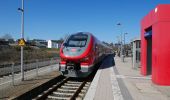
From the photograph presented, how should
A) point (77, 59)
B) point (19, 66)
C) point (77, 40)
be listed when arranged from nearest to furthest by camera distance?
point (77, 59)
point (77, 40)
point (19, 66)

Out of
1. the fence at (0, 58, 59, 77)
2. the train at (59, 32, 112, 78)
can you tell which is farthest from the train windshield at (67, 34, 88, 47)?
the fence at (0, 58, 59, 77)

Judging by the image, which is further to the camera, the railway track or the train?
the train

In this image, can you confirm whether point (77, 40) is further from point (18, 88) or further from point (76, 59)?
point (18, 88)

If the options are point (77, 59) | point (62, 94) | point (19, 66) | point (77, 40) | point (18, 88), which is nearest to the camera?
point (62, 94)

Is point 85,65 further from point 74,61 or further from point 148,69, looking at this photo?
point 148,69

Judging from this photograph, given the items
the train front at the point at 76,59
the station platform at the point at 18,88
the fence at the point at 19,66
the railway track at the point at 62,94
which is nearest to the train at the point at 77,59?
the train front at the point at 76,59

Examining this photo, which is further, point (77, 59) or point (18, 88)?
point (77, 59)

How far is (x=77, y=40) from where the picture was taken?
63.2 feet

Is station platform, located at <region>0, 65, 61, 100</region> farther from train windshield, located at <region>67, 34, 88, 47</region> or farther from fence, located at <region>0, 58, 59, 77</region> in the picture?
train windshield, located at <region>67, 34, 88, 47</region>

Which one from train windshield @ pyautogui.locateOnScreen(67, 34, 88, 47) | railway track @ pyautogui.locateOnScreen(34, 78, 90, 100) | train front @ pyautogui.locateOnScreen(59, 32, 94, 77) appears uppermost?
train windshield @ pyautogui.locateOnScreen(67, 34, 88, 47)

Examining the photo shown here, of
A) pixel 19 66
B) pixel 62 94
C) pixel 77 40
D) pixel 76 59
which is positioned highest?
pixel 77 40

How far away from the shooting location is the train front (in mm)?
17750

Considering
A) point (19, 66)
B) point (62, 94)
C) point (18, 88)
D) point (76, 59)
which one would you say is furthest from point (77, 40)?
point (19, 66)

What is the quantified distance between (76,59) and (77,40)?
1.90 meters
